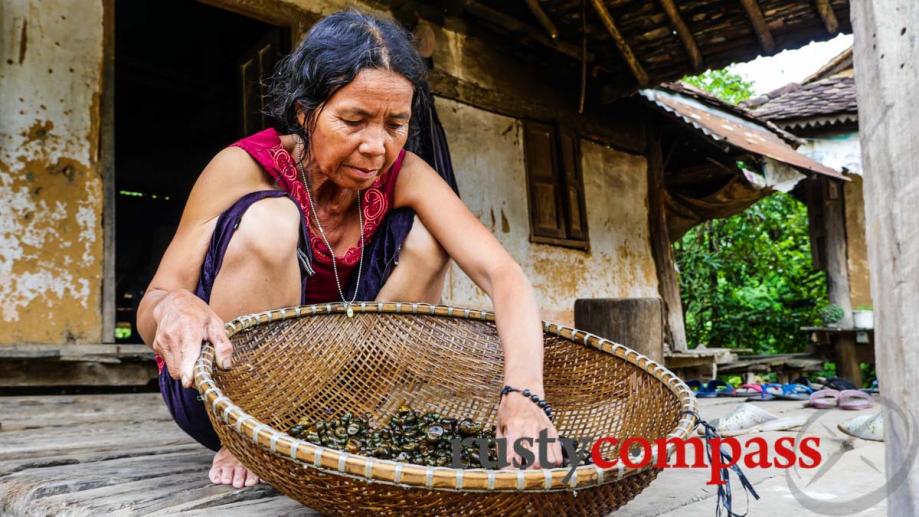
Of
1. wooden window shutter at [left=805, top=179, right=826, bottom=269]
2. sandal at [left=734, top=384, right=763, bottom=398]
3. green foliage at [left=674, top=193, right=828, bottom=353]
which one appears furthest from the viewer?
green foliage at [left=674, top=193, right=828, bottom=353]

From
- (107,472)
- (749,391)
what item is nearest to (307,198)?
(107,472)

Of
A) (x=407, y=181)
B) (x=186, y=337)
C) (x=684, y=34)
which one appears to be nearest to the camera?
(x=186, y=337)

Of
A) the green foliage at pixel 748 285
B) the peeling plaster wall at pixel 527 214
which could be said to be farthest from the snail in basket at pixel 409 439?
the green foliage at pixel 748 285

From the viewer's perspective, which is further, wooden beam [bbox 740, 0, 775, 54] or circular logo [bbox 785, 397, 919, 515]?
wooden beam [bbox 740, 0, 775, 54]

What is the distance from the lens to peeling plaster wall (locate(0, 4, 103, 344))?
3283 mm

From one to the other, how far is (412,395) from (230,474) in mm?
568

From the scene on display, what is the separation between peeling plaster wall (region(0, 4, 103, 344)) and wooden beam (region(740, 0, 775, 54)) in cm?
383

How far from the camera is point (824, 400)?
3566 mm

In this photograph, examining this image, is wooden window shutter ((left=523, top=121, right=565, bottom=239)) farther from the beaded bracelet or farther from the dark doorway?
the beaded bracelet

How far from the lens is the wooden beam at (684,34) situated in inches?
185

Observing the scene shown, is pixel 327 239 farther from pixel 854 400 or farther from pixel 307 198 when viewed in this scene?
pixel 854 400

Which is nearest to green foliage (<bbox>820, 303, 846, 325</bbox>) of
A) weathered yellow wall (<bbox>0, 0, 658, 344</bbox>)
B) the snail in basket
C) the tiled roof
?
the tiled roof

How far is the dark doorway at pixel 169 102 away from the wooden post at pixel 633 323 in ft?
8.71

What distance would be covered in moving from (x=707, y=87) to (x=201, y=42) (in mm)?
14676
